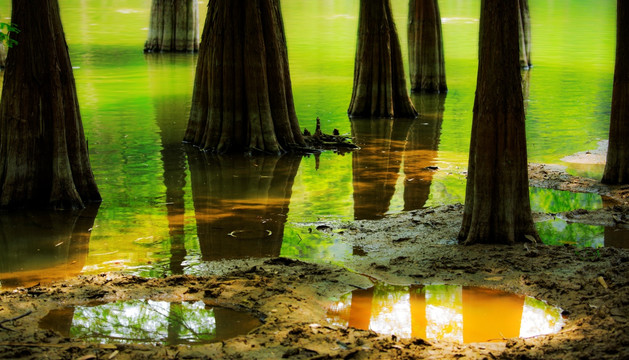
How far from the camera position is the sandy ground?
20.4 ft

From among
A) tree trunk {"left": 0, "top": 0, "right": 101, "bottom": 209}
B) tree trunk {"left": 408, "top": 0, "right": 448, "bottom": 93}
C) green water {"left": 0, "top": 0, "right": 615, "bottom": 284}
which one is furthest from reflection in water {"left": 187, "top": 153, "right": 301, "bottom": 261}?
tree trunk {"left": 408, "top": 0, "right": 448, "bottom": 93}

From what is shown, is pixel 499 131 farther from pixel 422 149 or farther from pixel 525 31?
pixel 525 31

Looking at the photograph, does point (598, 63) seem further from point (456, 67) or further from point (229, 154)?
point (229, 154)

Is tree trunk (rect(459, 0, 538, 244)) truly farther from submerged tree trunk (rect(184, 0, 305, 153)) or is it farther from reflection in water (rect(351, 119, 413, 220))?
submerged tree trunk (rect(184, 0, 305, 153))

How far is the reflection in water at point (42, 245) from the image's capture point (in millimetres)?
8625

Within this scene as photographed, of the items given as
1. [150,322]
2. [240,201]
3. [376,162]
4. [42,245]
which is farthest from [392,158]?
[150,322]

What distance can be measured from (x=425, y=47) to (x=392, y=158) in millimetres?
8577

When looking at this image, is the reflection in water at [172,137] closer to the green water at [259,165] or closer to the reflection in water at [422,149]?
the green water at [259,165]

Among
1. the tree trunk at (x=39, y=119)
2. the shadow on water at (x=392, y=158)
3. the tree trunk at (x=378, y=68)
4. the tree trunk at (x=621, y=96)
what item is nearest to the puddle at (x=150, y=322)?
the tree trunk at (x=39, y=119)

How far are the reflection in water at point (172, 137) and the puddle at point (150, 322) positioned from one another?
129 cm

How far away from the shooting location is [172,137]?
16844 millimetres

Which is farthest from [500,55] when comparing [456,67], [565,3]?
[565,3]

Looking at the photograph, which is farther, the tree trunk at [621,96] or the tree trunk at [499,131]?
the tree trunk at [621,96]

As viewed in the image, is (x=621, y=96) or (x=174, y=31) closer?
(x=621, y=96)
